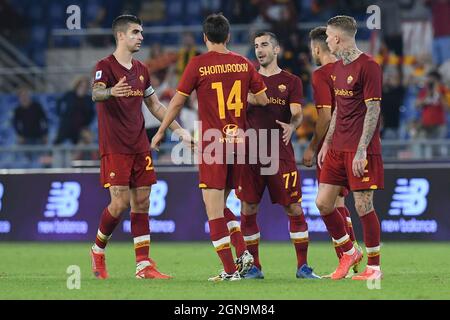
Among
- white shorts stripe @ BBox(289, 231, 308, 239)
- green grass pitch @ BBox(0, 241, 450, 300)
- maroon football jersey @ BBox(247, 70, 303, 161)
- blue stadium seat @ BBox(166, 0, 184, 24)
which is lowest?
green grass pitch @ BBox(0, 241, 450, 300)

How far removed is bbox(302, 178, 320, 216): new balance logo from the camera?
17.0 meters

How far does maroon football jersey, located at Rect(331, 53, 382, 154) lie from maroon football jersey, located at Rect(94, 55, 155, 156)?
6.60ft

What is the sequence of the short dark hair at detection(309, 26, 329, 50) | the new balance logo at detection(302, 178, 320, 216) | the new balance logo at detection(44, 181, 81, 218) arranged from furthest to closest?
1. the new balance logo at detection(44, 181, 81, 218)
2. the new balance logo at detection(302, 178, 320, 216)
3. the short dark hair at detection(309, 26, 329, 50)

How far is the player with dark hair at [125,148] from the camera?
10.6 m

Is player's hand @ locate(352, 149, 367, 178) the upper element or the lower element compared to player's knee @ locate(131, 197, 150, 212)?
upper

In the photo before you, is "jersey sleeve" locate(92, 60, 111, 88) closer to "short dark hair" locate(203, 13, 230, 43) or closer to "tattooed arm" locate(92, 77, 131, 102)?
"tattooed arm" locate(92, 77, 131, 102)

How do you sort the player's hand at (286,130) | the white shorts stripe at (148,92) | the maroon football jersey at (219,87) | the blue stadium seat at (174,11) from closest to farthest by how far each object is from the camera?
the maroon football jersey at (219,87), the player's hand at (286,130), the white shorts stripe at (148,92), the blue stadium seat at (174,11)

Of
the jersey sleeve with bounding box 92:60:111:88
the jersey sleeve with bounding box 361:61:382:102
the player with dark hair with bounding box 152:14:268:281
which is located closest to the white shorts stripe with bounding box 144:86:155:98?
the jersey sleeve with bounding box 92:60:111:88

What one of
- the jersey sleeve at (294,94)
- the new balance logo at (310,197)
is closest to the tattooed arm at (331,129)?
the jersey sleeve at (294,94)

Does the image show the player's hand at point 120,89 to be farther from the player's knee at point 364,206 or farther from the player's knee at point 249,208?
the player's knee at point 364,206

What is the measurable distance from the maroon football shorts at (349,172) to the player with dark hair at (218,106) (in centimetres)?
88

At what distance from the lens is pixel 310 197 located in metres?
17.0

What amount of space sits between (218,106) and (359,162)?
135 centimetres
